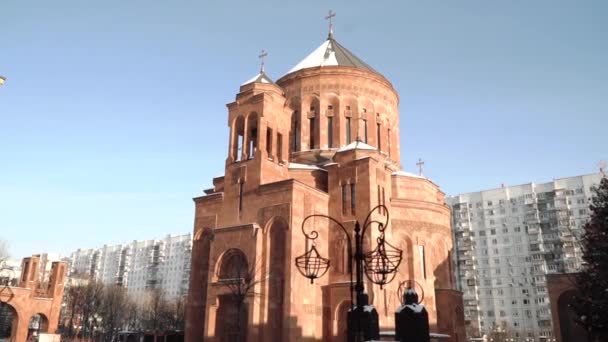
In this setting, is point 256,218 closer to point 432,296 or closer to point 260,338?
point 260,338

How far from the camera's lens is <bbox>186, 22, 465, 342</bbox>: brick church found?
1966 cm

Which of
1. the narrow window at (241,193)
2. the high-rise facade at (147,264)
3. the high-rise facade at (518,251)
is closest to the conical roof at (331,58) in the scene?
the narrow window at (241,193)

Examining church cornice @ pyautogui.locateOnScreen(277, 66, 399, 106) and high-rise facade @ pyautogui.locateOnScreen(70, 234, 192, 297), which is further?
high-rise facade @ pyautogui.locateOnScreen(70, 234, 192, 297)

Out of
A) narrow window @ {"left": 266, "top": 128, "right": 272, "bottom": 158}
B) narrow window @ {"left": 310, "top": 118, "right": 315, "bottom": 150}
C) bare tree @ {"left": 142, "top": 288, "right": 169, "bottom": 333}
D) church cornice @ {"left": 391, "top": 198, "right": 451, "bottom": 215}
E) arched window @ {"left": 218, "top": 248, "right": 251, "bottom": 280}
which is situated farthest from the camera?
bare tree @ {"left": 142, "top": 288, "right": 169, "bottom": 333}

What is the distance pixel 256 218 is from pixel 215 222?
9.03 feet

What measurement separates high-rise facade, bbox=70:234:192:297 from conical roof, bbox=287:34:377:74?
4474 centimetres

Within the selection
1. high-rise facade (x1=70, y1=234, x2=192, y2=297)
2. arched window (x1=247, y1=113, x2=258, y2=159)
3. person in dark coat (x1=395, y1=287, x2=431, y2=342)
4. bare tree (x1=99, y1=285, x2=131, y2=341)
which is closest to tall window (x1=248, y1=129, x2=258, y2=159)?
arched window (x1=247, y1=113, x2=258, y2=159)

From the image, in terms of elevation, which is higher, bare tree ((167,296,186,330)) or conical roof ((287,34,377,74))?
conical roof ((287,34,377,74))

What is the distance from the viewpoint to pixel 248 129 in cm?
2311

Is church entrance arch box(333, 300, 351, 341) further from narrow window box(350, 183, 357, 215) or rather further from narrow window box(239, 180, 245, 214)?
narrow window box(239, 180, 245, 214)

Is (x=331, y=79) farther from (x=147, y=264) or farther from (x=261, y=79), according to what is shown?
(x=147, y=264)

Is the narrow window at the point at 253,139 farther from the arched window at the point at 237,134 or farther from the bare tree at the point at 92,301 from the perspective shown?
the bare tree at the point at 92,301

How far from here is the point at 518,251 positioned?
47.1 meters

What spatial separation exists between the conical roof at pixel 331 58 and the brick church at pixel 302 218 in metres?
0.93
